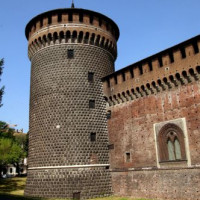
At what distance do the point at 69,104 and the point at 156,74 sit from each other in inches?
296

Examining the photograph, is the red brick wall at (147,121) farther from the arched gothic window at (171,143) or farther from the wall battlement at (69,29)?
the wall battlement at (69,29)

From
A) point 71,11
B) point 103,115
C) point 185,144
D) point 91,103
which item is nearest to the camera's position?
point 185,144

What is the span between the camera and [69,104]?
20719 millimetres

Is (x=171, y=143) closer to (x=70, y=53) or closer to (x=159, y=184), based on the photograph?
(x=159, y=184)

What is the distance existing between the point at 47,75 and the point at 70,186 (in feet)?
31.7

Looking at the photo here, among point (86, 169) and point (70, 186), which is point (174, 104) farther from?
point (70, 186)

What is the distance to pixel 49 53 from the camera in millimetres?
22453

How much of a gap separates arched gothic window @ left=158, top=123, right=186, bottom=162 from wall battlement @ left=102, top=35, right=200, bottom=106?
3.04 meters

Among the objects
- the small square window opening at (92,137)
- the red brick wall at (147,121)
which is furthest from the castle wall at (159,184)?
the small square window opening at (92,137)

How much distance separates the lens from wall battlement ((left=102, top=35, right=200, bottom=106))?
16.7m

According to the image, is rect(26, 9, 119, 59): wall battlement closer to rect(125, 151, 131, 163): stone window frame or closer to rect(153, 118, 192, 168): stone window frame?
rect(153, 118, 192, 168): stone window frame

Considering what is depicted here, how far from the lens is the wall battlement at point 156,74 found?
659 inches

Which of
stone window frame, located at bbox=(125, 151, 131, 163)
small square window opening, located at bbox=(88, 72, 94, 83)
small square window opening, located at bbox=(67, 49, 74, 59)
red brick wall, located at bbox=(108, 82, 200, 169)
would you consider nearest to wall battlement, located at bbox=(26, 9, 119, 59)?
small square window opening, located at bbox=(67, 49, 74, 59)

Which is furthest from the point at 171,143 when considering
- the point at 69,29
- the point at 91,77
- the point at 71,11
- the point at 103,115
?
the point at 71,11
